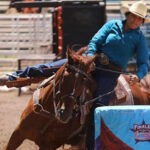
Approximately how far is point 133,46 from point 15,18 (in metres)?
8.19

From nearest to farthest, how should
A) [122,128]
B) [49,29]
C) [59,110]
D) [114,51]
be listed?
1. [122,128]
2. [59,110]
3. [114,51]
4. [49,29]

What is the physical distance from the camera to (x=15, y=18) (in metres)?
11.6

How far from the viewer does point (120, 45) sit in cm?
398

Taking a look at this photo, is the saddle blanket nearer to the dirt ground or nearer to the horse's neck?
the horse's neck

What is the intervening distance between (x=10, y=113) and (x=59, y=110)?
4.09 meters

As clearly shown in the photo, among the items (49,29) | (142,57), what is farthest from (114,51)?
(49,29)

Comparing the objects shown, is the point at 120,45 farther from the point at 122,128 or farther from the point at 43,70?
the point at 122,128

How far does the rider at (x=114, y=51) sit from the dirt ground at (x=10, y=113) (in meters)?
1.54

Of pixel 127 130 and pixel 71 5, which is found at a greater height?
pixel 71 5

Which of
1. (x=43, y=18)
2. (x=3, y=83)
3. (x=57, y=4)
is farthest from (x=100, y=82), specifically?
(x=43, y=18)

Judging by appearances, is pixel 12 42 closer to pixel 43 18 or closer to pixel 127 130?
pixel 43 18

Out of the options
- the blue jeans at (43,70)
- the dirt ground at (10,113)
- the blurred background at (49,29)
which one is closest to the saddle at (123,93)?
the blue jeans at (43,70)

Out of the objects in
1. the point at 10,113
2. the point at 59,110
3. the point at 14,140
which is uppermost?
the point at 59,110

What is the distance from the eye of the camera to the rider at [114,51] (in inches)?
156
